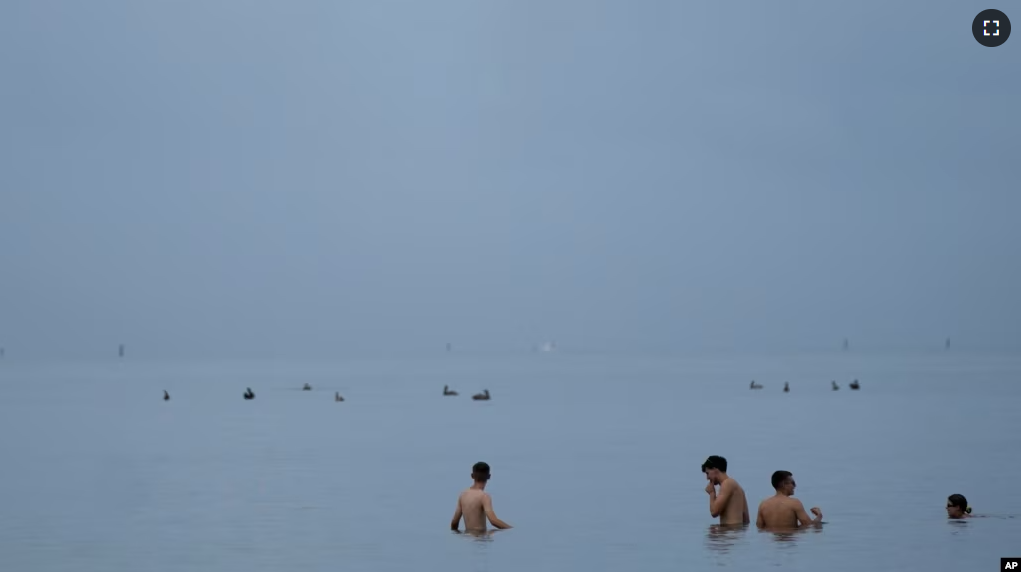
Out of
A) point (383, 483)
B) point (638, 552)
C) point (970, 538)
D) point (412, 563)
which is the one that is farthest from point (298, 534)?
point (970, 538)

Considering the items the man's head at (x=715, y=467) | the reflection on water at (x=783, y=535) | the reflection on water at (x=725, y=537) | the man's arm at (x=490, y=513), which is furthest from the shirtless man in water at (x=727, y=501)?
the man's arm at (x=490, y=513)

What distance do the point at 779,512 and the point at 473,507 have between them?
255 inches

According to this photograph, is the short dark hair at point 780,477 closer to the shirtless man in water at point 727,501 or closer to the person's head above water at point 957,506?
the shirtless man in water at point 727,501

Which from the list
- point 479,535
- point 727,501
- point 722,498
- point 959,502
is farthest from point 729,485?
point 959,502

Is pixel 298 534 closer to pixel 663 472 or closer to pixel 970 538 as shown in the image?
pixel 970 538

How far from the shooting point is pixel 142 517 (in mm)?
34438

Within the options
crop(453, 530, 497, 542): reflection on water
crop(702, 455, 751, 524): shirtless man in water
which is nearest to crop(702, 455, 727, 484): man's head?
crop(702, 455, 751, 524): shirtless man in water

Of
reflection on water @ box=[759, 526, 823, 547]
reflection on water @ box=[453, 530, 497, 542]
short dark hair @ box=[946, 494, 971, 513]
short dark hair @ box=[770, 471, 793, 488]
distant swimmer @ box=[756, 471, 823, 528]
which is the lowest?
reflection on water @ box=[453, 530, 497, 542]

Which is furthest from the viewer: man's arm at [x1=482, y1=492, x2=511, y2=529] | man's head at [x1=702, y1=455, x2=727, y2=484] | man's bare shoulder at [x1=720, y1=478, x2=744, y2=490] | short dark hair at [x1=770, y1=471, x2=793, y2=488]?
man's bare shoulder at [x1=720, y1=478, x2=744, y2=490]

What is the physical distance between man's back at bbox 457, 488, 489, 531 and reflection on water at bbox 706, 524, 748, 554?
4.94m

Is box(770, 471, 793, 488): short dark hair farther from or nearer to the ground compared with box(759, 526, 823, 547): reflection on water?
farther from the ground

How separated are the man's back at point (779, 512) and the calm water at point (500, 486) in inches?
13.6

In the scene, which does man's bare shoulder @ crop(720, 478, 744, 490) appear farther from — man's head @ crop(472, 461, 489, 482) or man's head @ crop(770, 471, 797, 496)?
man's head @ crop(472, 461, 489, 482)

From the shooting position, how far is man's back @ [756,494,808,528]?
27.9m
